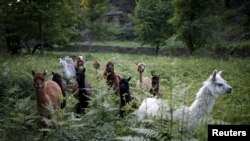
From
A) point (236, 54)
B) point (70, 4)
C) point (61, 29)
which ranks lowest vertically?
point (236, 54)

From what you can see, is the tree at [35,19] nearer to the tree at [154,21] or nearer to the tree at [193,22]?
the tree at [154,21]

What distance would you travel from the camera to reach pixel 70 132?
25.7 feet

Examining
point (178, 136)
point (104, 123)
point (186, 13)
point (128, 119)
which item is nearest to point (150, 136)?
point (178, 136)

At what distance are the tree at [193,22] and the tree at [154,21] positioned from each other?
7291mm

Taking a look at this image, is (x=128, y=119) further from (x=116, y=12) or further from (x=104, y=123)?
(x=116, y=12)

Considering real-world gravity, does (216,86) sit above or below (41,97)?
above

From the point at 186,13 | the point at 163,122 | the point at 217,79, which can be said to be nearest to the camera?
the point at 163,122

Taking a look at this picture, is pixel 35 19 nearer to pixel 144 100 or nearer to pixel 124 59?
pixel 124 59

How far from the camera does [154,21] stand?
142 feet

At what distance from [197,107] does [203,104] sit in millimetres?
152

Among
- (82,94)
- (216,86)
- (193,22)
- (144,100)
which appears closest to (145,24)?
(193,22)

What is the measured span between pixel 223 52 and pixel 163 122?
32.9 m

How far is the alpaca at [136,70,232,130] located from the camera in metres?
7.50

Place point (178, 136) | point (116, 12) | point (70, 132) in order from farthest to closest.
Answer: point (116, 12) → point (70, 132) → point (178, 136)
